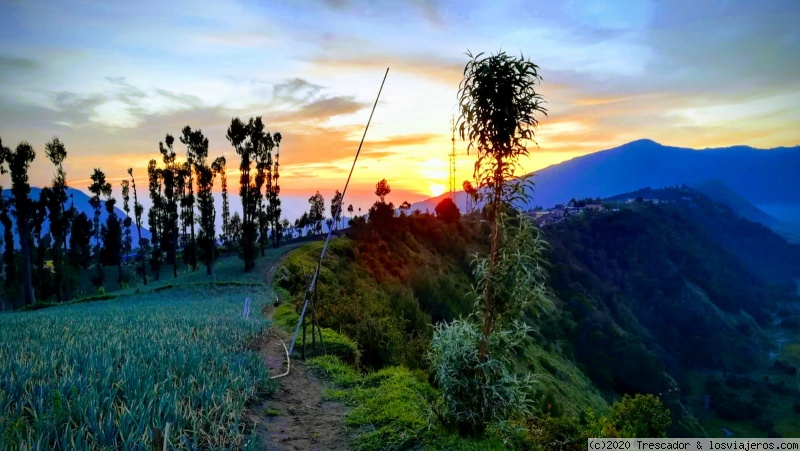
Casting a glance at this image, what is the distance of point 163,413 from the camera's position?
6445 mm

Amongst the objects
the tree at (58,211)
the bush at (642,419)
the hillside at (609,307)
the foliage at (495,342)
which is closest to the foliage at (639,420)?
the bush at (642,419)

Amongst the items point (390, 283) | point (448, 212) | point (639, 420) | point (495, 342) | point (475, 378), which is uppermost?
point (448, 212)

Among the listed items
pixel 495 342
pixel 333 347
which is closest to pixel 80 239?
pixel 333 347

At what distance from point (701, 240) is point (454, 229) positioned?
119 metres

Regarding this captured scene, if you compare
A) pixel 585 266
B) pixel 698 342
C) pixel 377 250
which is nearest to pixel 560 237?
pixel 585 266

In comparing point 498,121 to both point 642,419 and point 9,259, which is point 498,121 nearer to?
point 642,419

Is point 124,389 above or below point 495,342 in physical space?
below

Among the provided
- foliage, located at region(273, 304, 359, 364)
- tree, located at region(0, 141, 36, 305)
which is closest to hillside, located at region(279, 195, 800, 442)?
foliage, located at region(273, 304, 359, 364)

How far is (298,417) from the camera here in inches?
356

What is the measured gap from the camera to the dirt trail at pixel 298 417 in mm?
7789

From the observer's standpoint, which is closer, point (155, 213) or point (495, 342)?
point (495, 342)

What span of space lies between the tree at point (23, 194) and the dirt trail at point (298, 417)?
3611 cm

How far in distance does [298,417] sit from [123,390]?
340cm

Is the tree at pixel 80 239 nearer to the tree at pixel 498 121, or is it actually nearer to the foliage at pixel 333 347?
the foliage at pixel 333 347
